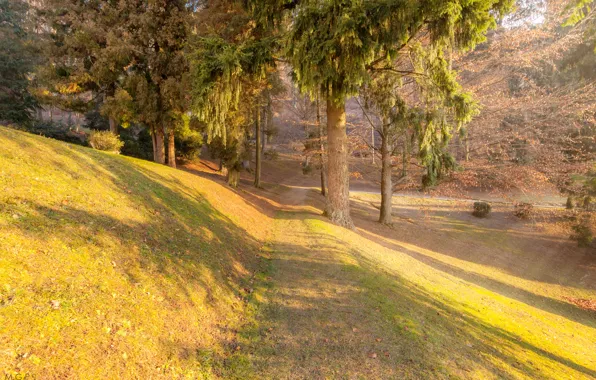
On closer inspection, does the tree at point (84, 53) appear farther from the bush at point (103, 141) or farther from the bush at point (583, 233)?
the bush at point (583, 233)

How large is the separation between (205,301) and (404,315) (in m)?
3.96

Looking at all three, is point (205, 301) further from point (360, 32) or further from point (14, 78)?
point (14, 78)

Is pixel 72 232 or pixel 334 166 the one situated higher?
pixel 334 166

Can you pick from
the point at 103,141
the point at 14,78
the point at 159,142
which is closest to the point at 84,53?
the point at 159,142

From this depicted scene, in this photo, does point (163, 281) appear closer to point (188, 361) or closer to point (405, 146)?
point (188, 361)

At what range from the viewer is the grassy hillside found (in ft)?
10.6

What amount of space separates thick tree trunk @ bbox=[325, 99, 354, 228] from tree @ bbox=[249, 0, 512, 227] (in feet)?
5.63

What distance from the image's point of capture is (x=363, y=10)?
9.48 metres

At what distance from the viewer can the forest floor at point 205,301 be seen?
3541 mm

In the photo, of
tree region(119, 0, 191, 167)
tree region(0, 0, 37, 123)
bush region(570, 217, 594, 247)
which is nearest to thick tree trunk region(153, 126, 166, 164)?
tree region(119, 0, 191, 167)

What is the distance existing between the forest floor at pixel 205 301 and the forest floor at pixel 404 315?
0.04 meters

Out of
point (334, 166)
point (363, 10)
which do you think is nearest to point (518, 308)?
point (334, 166)

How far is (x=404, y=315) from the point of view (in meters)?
6.38

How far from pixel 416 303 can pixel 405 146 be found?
1120cm
